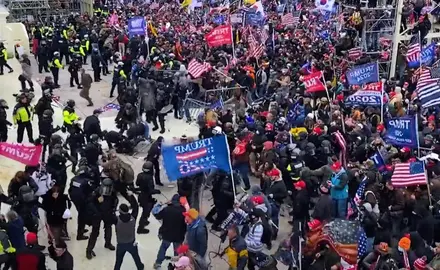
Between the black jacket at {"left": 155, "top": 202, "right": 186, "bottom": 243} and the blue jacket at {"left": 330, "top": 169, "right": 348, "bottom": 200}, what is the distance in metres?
3.03

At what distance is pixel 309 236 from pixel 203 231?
1.75 metres

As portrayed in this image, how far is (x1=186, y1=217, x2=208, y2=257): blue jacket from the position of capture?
10.0 m

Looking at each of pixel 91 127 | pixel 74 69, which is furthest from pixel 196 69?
pixel 91 127

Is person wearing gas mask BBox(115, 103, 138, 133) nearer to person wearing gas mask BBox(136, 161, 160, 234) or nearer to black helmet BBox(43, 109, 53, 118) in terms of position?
black helmet BBox(43, 109, 53, 118)

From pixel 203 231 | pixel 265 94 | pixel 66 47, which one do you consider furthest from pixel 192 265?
pixel 66 47

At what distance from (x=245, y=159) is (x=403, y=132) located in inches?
137

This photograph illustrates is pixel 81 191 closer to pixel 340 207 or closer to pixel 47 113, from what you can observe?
pixel 47 113

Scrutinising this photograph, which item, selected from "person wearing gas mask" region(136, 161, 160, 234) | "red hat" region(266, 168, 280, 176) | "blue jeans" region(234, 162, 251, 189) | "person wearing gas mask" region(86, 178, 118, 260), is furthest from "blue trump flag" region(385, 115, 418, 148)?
"person wearing gas mask" region(86, 178, 118, 260)

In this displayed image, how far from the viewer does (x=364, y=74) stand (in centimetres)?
1745

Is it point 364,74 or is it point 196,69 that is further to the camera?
point 196,69

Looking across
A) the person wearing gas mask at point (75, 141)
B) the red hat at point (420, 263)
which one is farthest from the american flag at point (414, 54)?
the red hat at point (420, 263)

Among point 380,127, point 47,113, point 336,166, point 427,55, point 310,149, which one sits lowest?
point 380,127

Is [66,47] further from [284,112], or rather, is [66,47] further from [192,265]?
[192,265]

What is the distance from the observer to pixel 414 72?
19.9m
